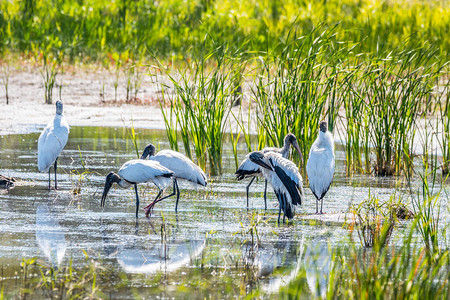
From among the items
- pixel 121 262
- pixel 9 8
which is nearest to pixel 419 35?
pixel 9 8

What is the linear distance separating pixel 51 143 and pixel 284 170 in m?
2.91

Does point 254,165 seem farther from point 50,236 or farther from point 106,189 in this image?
point 50,236

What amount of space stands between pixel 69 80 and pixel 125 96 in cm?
163

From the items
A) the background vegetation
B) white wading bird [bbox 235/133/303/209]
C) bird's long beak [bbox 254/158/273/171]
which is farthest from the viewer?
the background vegetation

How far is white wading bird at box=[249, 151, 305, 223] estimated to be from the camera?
24.9 ft

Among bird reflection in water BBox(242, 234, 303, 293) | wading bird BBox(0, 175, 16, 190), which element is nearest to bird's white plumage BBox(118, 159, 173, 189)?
bird reflection in water BBox(242, 234, 303, 293)

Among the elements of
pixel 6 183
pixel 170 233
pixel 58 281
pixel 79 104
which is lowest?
pixel 58 281

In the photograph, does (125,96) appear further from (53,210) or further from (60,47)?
(53,210)

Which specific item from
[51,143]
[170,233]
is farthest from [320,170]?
[51,143]

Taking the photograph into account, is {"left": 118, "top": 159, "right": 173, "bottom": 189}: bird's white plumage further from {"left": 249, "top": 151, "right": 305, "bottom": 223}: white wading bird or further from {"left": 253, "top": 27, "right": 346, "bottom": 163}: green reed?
A: {"left": 253, "top": 27, "right": 346, "bottom": 163}: green reed

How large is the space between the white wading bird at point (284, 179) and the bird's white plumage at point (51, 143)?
2.54m

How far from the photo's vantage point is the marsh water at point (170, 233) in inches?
217

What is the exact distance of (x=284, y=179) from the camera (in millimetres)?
7715

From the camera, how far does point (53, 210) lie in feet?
25.4
